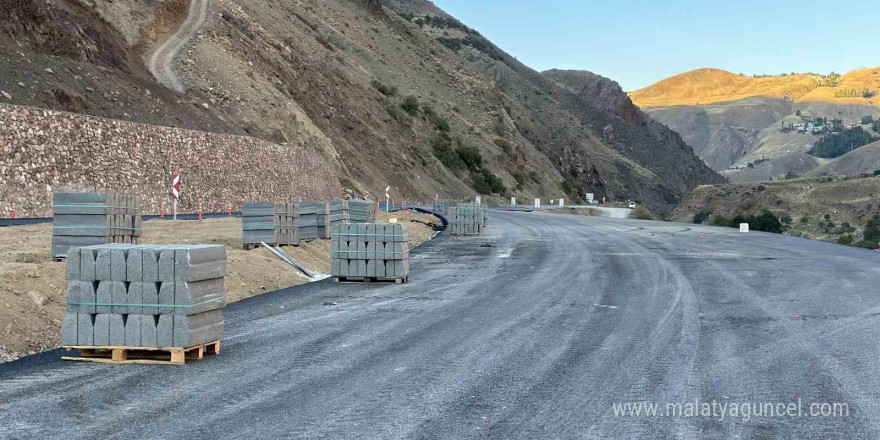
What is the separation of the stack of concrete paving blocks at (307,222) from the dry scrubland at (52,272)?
0.96 ft

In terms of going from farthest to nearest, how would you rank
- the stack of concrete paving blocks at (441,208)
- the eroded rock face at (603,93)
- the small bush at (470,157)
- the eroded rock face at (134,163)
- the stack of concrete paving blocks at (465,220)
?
the eroded rock face at (603,93)
the small bush at (470,157)
the stack of concrete paving blocks at (441,208)
the stack of concrete paving blocks at (465,220)
the eroded rock face at (134,163)

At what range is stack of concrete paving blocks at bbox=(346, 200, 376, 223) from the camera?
33.1 meters

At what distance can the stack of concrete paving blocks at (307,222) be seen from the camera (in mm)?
25359

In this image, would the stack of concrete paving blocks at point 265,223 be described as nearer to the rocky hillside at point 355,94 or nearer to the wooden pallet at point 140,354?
the wooden pallet at point 140,354

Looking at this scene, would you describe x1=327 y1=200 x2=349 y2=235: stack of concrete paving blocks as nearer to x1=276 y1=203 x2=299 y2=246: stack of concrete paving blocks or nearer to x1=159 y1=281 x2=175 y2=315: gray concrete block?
x1=276 y1=203 x2=299 y2=246: stack of concrete paving blocks

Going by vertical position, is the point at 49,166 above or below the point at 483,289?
above

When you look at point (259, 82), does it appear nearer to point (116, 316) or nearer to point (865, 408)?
point (116, 316)

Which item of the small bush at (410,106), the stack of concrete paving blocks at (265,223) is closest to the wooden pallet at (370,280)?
the stack of concrete paving blocks at (265,223)

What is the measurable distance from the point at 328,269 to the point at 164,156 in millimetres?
17656

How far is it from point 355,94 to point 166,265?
233 ft

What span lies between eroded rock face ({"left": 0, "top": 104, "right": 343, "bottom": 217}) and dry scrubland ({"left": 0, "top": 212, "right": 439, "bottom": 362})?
446 cm

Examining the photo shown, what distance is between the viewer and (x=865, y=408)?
8.62 metres

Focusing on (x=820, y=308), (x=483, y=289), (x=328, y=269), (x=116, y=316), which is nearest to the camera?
(x=116, y=316)

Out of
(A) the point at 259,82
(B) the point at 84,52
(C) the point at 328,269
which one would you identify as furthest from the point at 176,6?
(C) the point at 328,269
